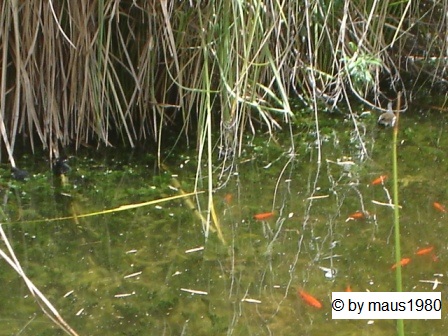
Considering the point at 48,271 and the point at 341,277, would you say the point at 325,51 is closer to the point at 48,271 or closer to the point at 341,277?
the point at 341,277

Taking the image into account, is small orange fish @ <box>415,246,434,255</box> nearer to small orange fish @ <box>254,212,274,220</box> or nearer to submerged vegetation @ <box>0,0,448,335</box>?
submerged vegetation @ <box>0,0,448,335</box>

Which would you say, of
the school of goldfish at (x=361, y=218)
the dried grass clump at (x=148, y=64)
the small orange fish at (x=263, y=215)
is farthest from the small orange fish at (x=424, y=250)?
the dried grass clump at (x=148, y=64)

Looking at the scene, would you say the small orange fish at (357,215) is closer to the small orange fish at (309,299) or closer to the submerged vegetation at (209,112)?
the submerged vegetation at (209,112)

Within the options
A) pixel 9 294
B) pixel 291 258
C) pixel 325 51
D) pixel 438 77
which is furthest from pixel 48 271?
pixel 438 77

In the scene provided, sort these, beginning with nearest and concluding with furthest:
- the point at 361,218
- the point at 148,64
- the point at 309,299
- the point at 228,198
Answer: the point at 309,299 < the point at 361,218 < the point at 228,198 < the point at 148,64

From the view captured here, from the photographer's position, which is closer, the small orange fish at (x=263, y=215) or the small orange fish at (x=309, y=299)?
the small orange fish at (x=309, y=299)

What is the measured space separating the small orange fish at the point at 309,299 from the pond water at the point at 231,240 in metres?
0.01

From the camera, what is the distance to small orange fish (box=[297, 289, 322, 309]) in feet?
4.52

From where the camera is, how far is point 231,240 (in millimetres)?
1625

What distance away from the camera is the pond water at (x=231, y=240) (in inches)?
52.9

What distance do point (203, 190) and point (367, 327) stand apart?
0.69 meters

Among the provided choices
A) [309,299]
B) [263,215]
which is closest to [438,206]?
[263,215]

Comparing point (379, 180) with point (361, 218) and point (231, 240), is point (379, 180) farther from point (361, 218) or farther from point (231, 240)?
point (231, 240)

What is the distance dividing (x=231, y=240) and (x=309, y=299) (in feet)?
0.93
